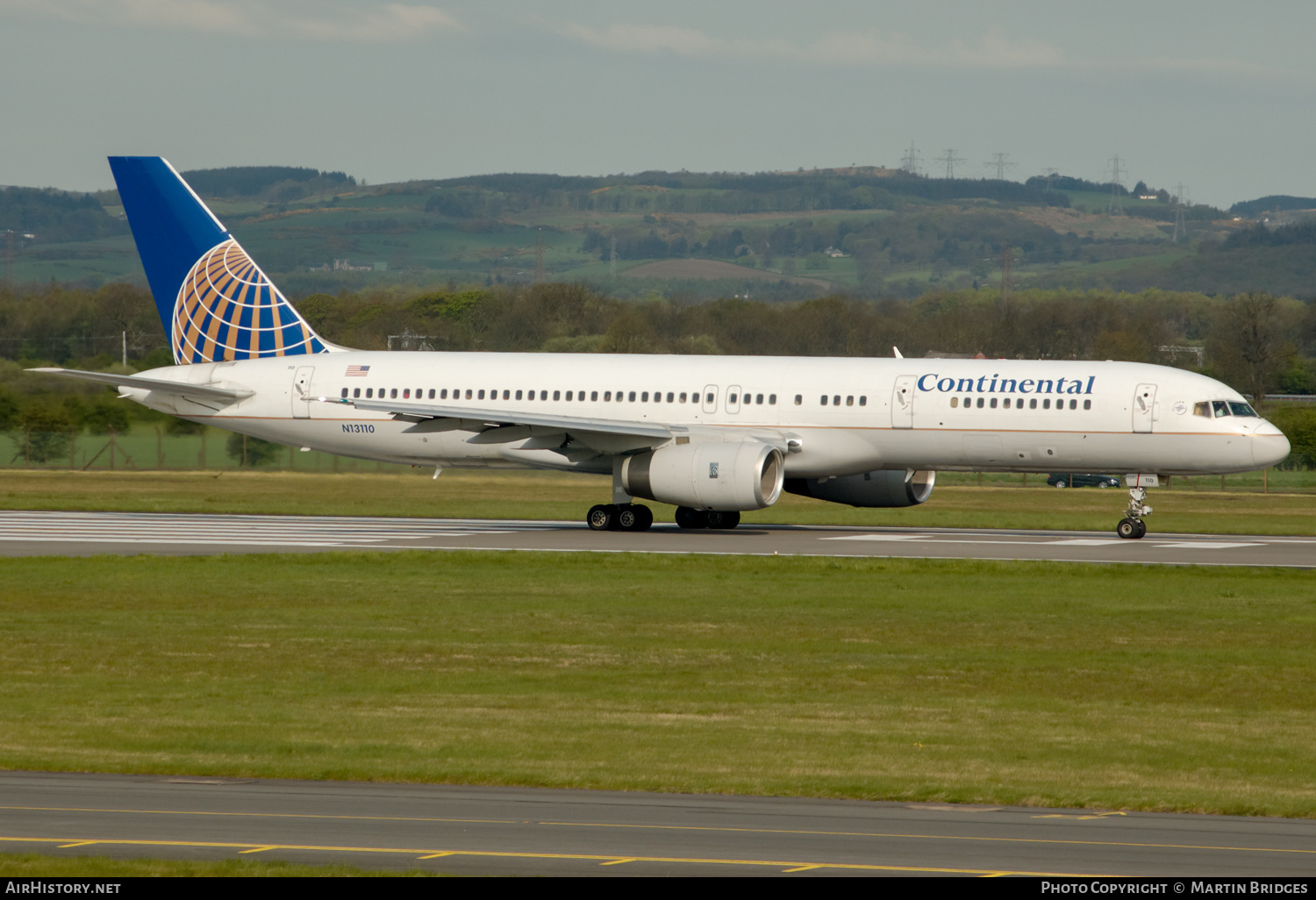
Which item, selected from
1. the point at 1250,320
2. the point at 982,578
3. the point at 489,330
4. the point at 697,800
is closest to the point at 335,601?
the point at 982,578

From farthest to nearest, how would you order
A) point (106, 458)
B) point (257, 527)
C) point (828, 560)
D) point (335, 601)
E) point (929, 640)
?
1. point (106, 458)
2. point (257, 527)
3. point (828, 560)
4. point (335, 601)
5. point (929, 640)

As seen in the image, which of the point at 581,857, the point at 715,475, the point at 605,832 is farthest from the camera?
the point at 715,475

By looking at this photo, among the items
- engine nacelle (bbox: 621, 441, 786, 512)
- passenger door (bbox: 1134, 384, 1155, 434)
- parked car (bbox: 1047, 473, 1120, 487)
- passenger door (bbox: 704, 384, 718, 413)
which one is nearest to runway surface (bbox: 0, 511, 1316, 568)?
engine nacelle (bbox: 621, 441, 786, 512)

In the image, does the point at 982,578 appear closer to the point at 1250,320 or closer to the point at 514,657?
the point at 514,657

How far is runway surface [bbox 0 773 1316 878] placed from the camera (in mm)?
9625

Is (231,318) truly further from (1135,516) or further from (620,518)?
(1135,516)

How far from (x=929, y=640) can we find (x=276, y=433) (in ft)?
76.8

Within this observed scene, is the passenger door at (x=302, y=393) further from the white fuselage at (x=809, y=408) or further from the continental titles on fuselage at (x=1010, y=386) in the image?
the continental titles on fuselage at (x=1010, y=386)

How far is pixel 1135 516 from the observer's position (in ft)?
114

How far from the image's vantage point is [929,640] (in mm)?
19953

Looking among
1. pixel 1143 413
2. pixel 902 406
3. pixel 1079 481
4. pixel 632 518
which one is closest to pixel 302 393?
pixel 632 518

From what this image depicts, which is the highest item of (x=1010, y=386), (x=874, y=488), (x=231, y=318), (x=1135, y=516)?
(x=231, y=318)

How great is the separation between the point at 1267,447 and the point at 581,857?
26523 millimetres

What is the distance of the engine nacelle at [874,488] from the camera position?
37.1 metres
